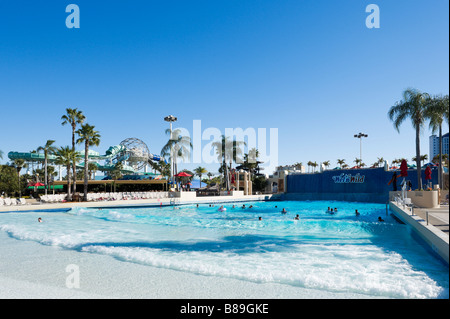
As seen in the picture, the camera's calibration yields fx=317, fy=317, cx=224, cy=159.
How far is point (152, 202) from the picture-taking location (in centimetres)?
3281

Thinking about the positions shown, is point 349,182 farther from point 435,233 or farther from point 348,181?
point 435,233

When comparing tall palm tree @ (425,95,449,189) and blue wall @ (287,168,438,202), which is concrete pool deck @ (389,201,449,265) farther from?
blue wall @ (287,168,438,202)

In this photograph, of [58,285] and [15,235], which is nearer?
[58,285]

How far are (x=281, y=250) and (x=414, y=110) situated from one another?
21020mm

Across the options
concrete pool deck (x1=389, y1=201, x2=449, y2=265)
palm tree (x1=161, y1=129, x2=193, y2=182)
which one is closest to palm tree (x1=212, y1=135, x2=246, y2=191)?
palm tree (x1=161, y1=129, x2=193, y2=182)

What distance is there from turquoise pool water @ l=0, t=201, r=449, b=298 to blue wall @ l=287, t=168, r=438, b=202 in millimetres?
25145

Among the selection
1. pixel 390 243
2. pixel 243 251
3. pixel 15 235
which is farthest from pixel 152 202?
pixel 390 243

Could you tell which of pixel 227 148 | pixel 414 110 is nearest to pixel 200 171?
pixel 227 148

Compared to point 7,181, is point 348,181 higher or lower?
lower

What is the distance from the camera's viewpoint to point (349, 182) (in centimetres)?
4450

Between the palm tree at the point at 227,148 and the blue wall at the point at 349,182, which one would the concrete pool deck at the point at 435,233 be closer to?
the blue wall at the point at 349,182
